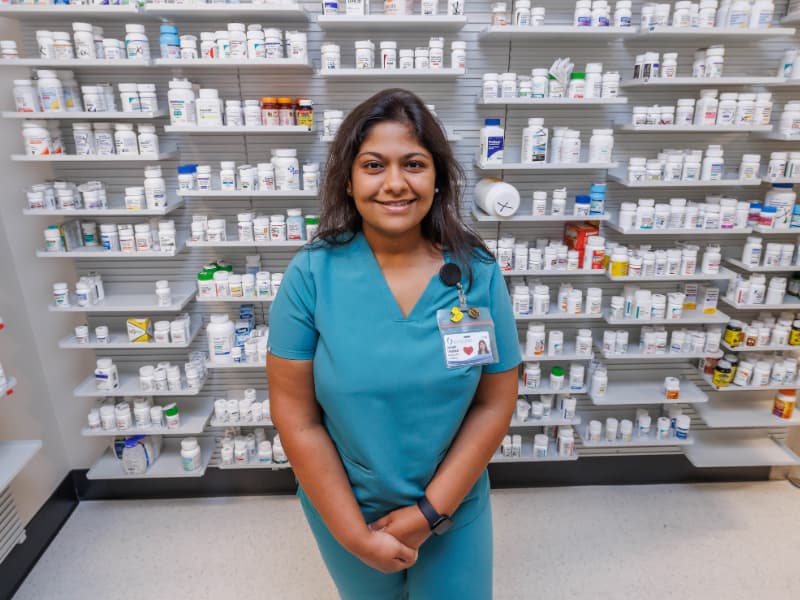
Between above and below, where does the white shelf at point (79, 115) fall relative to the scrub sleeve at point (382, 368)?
above

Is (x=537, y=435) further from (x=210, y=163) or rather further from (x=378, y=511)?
(x=210, y=163)

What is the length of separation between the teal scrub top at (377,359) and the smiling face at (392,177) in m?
0.15

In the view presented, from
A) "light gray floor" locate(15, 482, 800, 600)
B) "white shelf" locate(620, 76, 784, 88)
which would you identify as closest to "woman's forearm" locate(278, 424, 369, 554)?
"light gray floor" locate(15, 482, 800, 600)

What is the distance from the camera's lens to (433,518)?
1343mm

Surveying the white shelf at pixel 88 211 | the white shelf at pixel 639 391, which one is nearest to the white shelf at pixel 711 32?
the white shelf at pixel 639 391

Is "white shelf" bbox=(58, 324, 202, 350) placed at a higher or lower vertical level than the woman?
lower

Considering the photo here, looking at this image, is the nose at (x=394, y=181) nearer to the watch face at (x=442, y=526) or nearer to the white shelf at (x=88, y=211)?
the watch face at (x=442, y=526)

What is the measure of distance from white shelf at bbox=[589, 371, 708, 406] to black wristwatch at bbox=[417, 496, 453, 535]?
1.80 metres

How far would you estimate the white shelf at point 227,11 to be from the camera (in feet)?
7.34

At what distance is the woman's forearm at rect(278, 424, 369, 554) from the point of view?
4.40 ft

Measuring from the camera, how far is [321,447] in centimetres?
135

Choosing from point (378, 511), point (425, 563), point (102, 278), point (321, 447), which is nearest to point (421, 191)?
point (321, 447)

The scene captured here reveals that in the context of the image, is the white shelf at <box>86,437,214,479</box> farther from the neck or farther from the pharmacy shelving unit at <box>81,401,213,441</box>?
the neck

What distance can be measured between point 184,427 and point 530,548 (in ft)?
6.36
